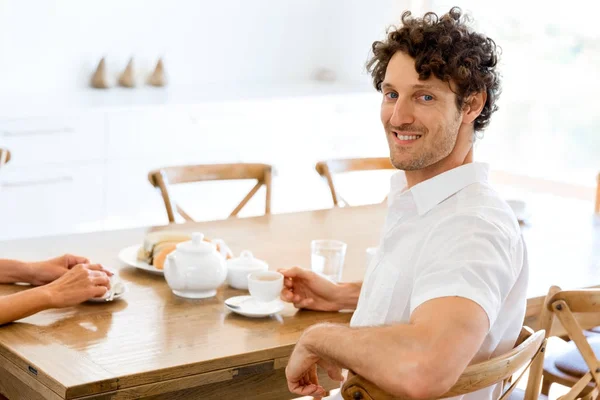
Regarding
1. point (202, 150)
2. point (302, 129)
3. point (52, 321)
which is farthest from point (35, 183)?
point (52, 321)

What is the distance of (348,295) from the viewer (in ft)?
7.05

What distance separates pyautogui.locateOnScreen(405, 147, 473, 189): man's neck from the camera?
69.3 inches

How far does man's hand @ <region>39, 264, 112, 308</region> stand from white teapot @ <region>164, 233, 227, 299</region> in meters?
0.15

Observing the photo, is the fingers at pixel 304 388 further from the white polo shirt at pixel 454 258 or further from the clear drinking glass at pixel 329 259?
the clear drinking glass at pixel 329 259

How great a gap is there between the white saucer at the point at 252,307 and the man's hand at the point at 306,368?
12.5 inches

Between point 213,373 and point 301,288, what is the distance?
40 cm

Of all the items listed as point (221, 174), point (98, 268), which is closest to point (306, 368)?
point (98, 268)

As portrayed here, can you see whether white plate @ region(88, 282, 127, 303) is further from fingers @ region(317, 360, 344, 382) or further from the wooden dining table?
fingers @ region(317, 360, 344, 382)

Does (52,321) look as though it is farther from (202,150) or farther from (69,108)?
(202,150)

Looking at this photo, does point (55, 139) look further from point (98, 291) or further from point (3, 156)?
point (98, 291)

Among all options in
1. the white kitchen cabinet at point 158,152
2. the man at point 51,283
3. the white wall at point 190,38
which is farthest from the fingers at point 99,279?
the white wall at point 190,38

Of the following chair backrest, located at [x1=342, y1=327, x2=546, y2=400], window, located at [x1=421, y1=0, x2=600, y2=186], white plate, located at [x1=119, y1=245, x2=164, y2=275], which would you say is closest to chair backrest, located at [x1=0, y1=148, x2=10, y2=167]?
white plate, located at [x1=119, y1=245, x2=164, y2=275]

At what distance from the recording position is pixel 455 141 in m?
1.75

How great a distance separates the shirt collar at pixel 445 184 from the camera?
1709 millimetres
